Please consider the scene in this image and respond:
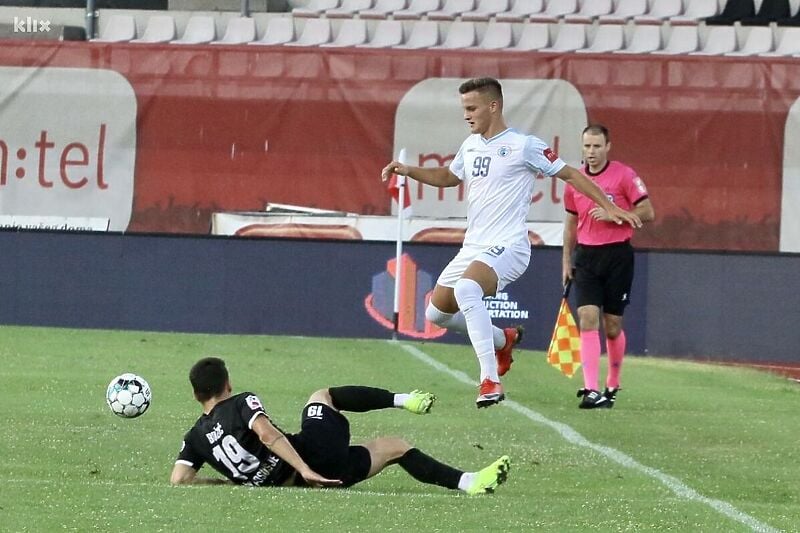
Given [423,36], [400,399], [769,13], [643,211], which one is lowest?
[400,399]

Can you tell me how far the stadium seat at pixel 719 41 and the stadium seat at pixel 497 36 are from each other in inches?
111

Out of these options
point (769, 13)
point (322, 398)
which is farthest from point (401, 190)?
point (322, 398)

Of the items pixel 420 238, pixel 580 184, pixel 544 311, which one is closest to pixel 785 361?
pixel 544 311

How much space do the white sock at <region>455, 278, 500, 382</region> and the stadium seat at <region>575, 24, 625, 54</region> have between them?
15973 mm

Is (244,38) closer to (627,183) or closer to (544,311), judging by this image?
(544,311)

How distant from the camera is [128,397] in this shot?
9758mm

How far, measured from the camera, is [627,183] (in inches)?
491

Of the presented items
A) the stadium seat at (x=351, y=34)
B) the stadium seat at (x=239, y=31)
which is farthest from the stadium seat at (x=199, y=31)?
the stadium seat at (x=351, y=34)

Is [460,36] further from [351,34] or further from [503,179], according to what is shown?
[503,179]

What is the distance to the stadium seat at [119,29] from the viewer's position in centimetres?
2566

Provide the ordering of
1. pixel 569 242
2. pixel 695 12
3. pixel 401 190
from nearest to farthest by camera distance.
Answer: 1. pixel 569 242
2. pixel 401 190
3. pixel 695 12

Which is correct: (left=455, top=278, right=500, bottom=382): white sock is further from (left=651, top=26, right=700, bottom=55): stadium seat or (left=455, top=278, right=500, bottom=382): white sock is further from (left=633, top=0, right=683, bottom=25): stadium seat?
(left=633, top=0, right=683, bottom=25): stadium seat

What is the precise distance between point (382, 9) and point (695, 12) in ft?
16.2

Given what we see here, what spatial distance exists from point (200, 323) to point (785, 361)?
6.73 meters
